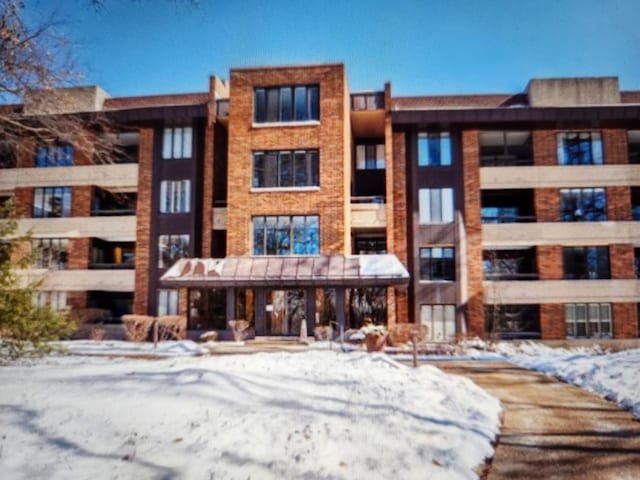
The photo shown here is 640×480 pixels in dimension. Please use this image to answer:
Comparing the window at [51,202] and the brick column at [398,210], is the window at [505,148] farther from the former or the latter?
the window at [51,202]

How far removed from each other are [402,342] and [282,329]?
19.0 ft

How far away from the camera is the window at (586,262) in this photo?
25312 millimetres

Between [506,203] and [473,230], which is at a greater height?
[506,203]

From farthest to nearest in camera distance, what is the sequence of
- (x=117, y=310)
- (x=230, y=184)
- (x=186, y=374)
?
1. (x=117, y=310)
2. (x=230, y=184)
3. (x=186, y=374)

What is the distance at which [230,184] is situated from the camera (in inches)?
949

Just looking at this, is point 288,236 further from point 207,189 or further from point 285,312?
point 207,189

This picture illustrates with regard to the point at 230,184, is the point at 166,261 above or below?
below

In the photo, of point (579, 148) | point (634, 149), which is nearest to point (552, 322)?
point (579, 148)

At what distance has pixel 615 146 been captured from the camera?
84.9 ft

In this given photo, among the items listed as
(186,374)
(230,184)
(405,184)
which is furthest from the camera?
(405,184)

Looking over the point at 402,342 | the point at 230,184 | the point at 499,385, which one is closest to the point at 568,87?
the point at 402,342

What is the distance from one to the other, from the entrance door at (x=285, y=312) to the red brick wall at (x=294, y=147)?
2.56 metres

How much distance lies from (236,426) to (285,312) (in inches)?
654

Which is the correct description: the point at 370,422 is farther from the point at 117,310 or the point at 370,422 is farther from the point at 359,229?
the point at 117,310
